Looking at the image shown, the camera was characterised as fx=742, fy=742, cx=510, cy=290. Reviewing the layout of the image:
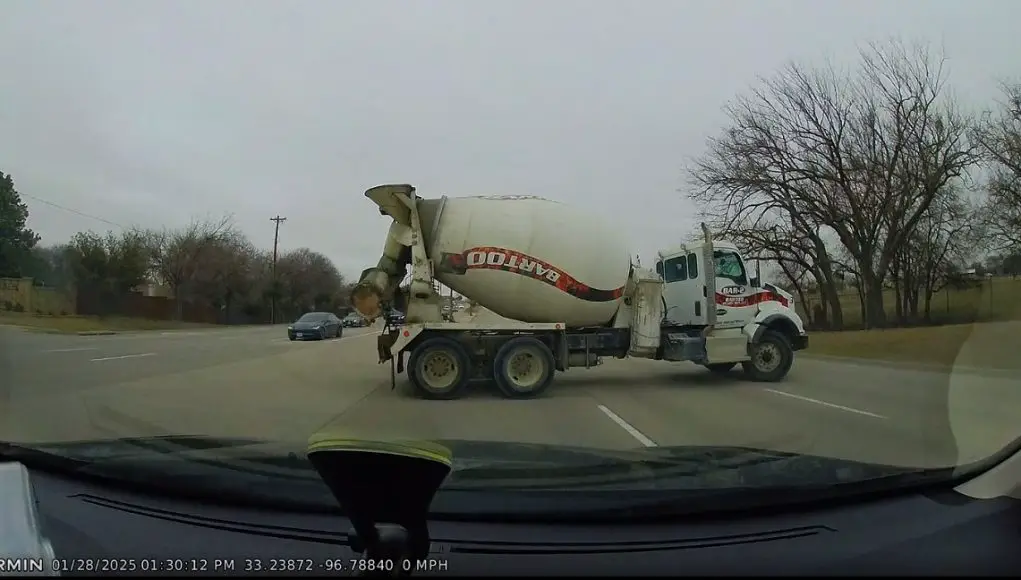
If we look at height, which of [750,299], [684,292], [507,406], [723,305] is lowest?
[507,406]

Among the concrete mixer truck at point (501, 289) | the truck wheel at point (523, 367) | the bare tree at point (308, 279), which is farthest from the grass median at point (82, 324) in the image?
the truck wheel at point (523, 367)

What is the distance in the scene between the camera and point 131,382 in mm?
10195

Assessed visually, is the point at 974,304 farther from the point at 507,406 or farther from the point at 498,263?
the point at 507,406

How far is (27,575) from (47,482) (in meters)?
1.35

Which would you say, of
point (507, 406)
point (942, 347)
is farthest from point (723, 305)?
point (507, 406)

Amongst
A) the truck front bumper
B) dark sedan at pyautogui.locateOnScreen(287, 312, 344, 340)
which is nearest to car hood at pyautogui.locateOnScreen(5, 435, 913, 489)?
the truck front bumper

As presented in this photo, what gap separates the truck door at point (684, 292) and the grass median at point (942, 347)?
4.25 meters

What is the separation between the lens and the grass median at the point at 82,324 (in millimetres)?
8759

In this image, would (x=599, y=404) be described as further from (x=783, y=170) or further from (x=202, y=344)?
(x=783, y=170)

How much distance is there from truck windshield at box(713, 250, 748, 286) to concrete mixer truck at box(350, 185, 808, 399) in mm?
1764

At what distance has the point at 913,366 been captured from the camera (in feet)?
50.3

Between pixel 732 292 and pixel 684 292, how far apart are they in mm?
914

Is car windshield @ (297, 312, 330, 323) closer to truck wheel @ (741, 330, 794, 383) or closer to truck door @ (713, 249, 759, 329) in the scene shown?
truck door @ (713, 249, 759, 329)

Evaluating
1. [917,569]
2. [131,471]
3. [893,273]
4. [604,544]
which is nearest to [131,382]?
[131,471]
